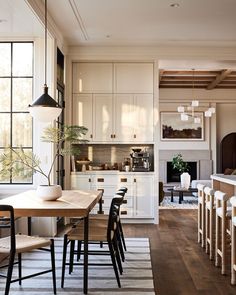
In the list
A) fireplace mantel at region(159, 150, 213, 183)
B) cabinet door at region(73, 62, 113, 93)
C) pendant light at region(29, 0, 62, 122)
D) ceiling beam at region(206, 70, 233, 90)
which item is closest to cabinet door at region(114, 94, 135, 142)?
cabinet door at region(73, 62, 113, 93)

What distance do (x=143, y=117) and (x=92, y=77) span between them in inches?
46.5

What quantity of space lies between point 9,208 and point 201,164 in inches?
409

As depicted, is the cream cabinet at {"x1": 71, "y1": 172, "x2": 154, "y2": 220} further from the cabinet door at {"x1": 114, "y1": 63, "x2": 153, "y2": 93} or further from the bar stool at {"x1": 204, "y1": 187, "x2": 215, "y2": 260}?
the bar stool at {"x1": 204, "y1": 187, "x2": 215, "y2": 260}

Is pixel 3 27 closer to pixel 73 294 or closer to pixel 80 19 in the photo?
pixel 80 19

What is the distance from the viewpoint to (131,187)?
23.7 feet

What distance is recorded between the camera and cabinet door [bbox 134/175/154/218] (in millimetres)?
7211

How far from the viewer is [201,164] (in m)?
12.9

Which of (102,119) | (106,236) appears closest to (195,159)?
(102,119)

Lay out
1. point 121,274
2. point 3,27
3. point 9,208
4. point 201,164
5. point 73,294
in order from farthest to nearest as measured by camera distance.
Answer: point 201,164 < point 3,27 < point 121,274 < point 73,294 < point 9,208

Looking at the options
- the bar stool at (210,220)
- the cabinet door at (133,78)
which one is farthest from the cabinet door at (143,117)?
the bar stool at (210,220)

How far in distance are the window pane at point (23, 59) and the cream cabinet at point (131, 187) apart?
2.07 meters

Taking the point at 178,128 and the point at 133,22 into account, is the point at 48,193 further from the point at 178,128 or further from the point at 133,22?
the point at 178,128

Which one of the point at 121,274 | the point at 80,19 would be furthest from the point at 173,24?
the point at 121,274

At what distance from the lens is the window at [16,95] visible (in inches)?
243
